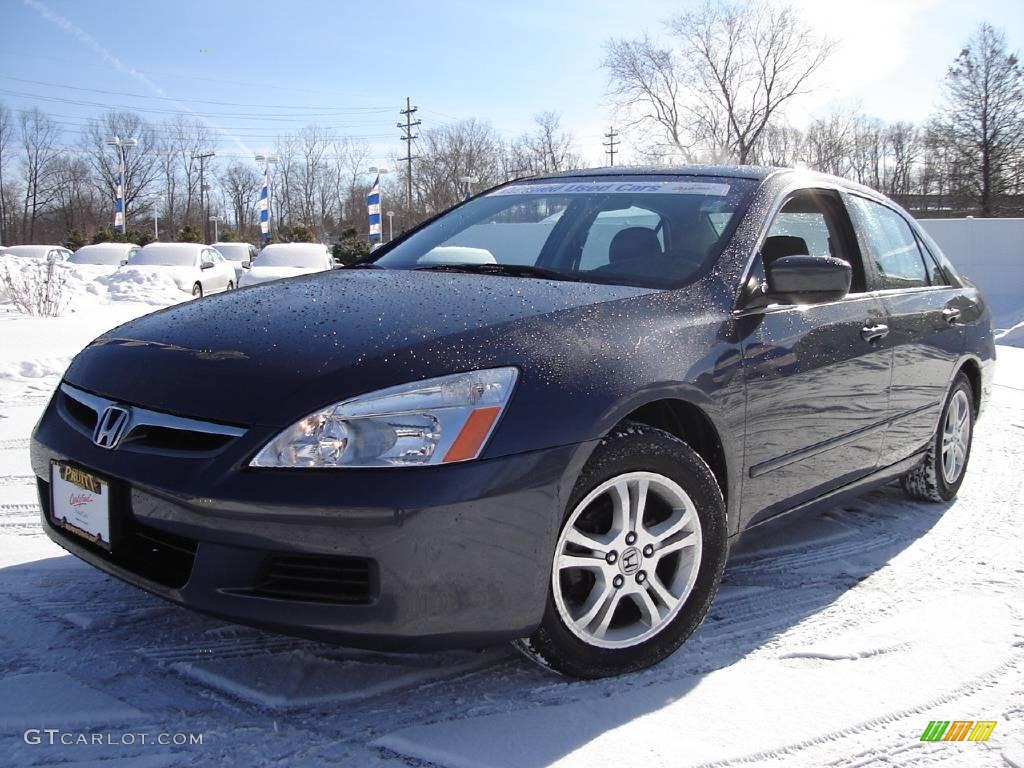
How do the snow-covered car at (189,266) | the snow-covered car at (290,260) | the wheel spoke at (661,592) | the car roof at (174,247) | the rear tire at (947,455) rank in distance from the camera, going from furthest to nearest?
the snow-covered car at (290,260) → the car roof at (174,247) → the snow-covered car at (189,266) → the rear tire at (947,455) → the wheel spoke at (661,592)

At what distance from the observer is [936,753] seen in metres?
2.10

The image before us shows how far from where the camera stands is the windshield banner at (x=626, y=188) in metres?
3.20

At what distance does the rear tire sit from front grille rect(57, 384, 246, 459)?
3.28 m

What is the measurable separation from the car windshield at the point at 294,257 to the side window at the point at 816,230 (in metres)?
17.6

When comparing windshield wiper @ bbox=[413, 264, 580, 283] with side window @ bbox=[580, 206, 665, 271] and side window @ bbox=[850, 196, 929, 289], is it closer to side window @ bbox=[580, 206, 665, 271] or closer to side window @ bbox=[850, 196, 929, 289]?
side window @ bbox=[580, 206, 665, 271]

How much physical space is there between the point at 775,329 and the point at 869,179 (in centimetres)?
6406

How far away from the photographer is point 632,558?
236 cm

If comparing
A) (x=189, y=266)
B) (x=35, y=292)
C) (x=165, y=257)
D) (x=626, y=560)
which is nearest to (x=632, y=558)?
(x=626, y=560)

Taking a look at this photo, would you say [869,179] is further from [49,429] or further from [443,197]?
[49,429]

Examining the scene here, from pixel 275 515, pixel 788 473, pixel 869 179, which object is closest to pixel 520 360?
pixel 275 515

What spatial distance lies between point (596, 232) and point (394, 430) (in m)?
1.47

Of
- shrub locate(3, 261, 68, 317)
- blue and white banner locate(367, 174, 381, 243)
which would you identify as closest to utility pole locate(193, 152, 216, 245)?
blue and white banner locate(367, 174, 381, 243)

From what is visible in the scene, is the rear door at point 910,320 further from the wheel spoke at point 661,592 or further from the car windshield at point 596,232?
the wheel spoke at point 661,592

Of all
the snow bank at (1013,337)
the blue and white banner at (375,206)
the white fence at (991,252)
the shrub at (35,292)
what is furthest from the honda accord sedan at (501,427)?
the blue and white banner at (375,206)
